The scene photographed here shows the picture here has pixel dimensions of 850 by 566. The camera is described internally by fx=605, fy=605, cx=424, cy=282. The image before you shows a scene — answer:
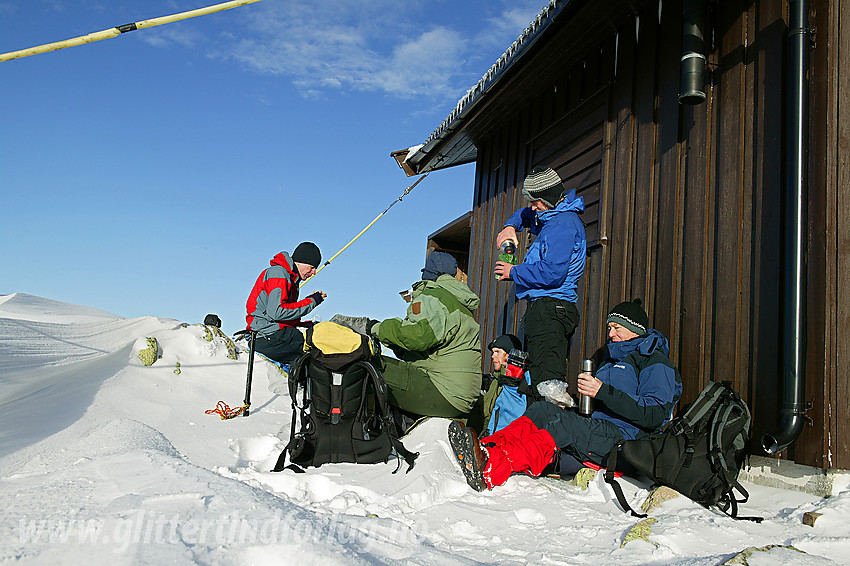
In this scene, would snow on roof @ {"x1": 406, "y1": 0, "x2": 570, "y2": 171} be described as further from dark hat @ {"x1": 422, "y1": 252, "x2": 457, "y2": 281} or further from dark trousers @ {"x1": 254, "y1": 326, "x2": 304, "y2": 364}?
dark trousers @ {"x1": 254, "y1": 326, "x2": 304, "y2": 364}

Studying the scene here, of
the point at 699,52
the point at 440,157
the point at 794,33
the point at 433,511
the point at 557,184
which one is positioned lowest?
the point at 433,511

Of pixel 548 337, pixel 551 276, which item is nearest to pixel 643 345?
pixel 548 337

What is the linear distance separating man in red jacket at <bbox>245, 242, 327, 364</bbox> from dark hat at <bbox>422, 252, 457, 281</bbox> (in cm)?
142

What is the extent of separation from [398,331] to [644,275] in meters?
1.71

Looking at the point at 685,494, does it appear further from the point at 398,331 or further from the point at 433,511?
the point at 398,331

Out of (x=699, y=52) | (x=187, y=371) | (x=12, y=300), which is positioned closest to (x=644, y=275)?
(x=699, y=52)

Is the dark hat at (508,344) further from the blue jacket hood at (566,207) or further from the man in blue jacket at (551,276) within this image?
the blue jacket hood at (566,207)

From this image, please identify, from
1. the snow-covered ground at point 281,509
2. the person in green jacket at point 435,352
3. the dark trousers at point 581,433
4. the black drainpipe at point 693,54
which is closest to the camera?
the snow-covered ground at point 281,509

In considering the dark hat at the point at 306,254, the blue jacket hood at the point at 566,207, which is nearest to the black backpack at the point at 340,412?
the blue jacket hood at the point at 566,207

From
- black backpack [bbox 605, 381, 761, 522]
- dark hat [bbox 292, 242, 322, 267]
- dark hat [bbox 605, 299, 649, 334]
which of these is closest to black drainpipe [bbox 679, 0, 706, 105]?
dark hat [bbox 605, 299, 649, 334]

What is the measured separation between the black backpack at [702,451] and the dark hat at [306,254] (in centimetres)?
329

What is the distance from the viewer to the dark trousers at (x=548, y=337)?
3.73 m

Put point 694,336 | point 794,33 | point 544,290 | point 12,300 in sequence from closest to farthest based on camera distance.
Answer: point 794,33 < point 694,336 < point 544,290 < point 12,300

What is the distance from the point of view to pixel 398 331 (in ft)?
12.1
